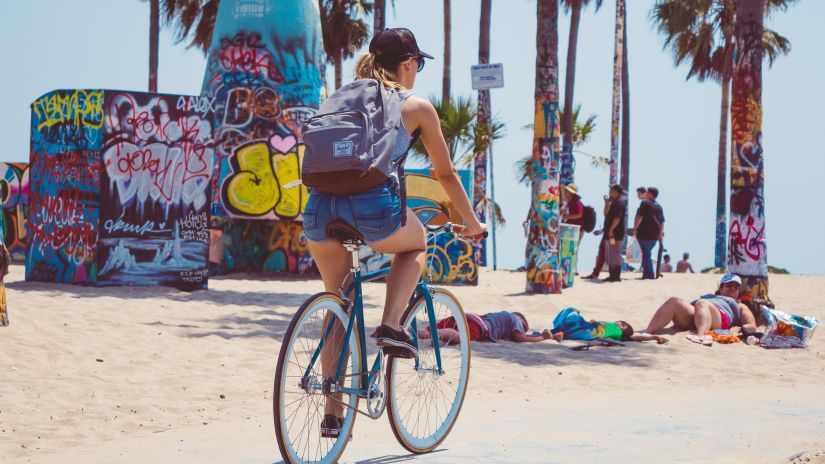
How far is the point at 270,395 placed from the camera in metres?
7.60

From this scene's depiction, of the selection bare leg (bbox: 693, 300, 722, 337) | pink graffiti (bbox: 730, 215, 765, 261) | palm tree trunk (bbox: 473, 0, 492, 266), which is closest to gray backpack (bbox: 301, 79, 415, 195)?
bare leg (bbox: 693, 300, 722, 337)

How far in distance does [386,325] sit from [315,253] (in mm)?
439

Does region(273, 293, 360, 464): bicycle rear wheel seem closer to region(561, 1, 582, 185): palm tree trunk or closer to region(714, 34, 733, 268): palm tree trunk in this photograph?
region(561, 1, 582, 185): palm tree trunk

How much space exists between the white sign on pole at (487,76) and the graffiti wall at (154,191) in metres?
4.88

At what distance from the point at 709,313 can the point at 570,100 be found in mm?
17648

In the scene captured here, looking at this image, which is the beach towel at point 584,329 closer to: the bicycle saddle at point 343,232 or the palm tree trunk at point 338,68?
the bicycle saddle at point 343,232

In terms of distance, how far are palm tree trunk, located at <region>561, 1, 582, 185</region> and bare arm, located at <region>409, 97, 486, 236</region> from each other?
2205 centimetres

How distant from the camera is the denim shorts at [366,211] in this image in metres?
4.33

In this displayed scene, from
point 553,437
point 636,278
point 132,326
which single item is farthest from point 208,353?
point 636,278

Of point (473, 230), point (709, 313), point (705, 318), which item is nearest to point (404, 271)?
point (473, 230)

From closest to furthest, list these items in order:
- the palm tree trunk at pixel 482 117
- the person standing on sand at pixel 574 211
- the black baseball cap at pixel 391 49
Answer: the black baseball cap at pixel 391 49 → the person standing on sand at pixel 574 211 → the palm tree trunk at pixel 482 117

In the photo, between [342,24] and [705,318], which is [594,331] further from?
[342,24]

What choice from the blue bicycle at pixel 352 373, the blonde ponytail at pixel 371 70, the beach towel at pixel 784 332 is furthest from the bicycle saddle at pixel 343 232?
the beach towel at pixel 784 332

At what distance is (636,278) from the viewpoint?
19.9m
